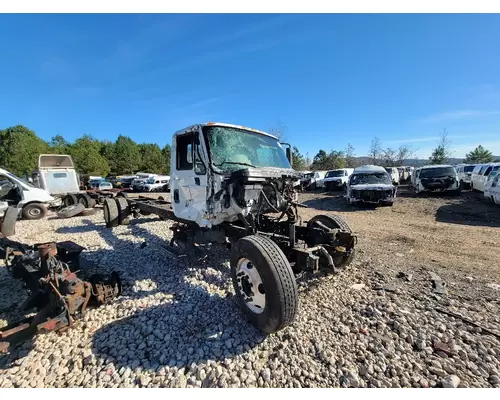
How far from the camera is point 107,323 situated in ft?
10.2

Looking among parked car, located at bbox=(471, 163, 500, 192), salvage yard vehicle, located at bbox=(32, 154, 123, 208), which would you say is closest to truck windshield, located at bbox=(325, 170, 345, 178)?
parked car, located at bbox=(471, 163, 500, 192)

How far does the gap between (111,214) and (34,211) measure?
222 inches

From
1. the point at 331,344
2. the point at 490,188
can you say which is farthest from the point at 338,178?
the point at 331,344

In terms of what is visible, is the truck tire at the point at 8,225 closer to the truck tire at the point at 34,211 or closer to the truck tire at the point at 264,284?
the truck tire at the point at 34,211

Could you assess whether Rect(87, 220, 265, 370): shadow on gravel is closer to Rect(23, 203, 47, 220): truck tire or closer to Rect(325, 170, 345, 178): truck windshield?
Rect(23, 203, 47, 220): truck tire

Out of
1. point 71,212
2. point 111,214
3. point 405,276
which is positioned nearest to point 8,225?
point 111,214

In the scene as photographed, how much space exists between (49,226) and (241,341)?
354 inches

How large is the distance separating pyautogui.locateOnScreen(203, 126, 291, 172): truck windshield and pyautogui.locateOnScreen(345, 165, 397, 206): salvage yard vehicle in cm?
890

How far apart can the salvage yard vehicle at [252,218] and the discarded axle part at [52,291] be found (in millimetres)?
1597

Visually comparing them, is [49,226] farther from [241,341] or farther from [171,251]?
[241,341]

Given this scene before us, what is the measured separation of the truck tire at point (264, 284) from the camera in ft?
8.66

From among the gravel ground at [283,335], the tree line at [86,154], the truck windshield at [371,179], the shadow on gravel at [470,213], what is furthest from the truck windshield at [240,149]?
the tree line at [86,154]

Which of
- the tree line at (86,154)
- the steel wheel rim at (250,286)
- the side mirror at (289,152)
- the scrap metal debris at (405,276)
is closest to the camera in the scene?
the steel wheel rim at (250,286)

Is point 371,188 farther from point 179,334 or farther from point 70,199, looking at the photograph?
point 70,199
